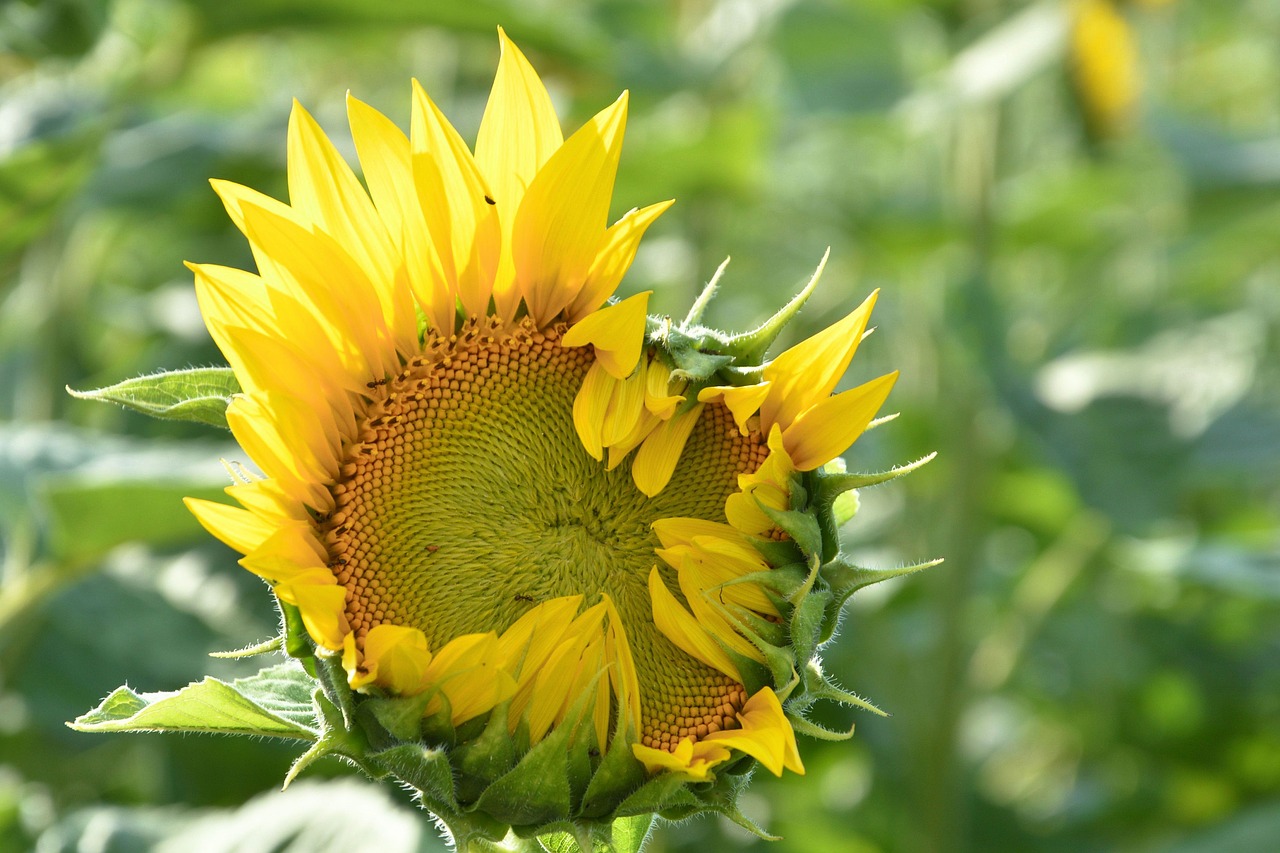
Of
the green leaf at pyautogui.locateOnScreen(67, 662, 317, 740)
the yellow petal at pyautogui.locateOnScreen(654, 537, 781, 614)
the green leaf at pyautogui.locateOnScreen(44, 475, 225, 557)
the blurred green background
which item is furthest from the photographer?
the blurred green background

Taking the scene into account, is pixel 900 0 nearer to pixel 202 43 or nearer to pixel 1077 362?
pixel 1077 362

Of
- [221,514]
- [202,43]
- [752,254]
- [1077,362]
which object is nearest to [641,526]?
[221,514]

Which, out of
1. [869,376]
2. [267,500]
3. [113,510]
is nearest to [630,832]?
[267,500]

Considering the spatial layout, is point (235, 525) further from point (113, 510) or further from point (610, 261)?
point (113, 510)

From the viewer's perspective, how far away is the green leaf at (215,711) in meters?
0.77

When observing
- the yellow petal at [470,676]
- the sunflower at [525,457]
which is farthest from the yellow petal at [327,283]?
the yellow petal at [470,676]

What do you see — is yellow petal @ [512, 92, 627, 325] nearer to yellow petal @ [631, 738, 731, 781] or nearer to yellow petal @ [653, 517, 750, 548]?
yellow petal @ [653, 517, 750, 548]

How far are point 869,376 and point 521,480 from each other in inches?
63.1

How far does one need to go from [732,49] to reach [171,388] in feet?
5.47

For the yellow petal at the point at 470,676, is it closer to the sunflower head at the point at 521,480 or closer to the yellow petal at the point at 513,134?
the sunflower head at the point at 521,480

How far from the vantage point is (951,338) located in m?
2.14

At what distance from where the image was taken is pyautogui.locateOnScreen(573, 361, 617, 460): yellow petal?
905 mm

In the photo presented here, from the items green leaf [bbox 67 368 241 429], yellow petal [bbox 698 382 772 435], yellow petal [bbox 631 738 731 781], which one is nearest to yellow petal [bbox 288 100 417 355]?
green leaf [bbox 67 368 241 429]

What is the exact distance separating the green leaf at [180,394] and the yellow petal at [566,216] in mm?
208
